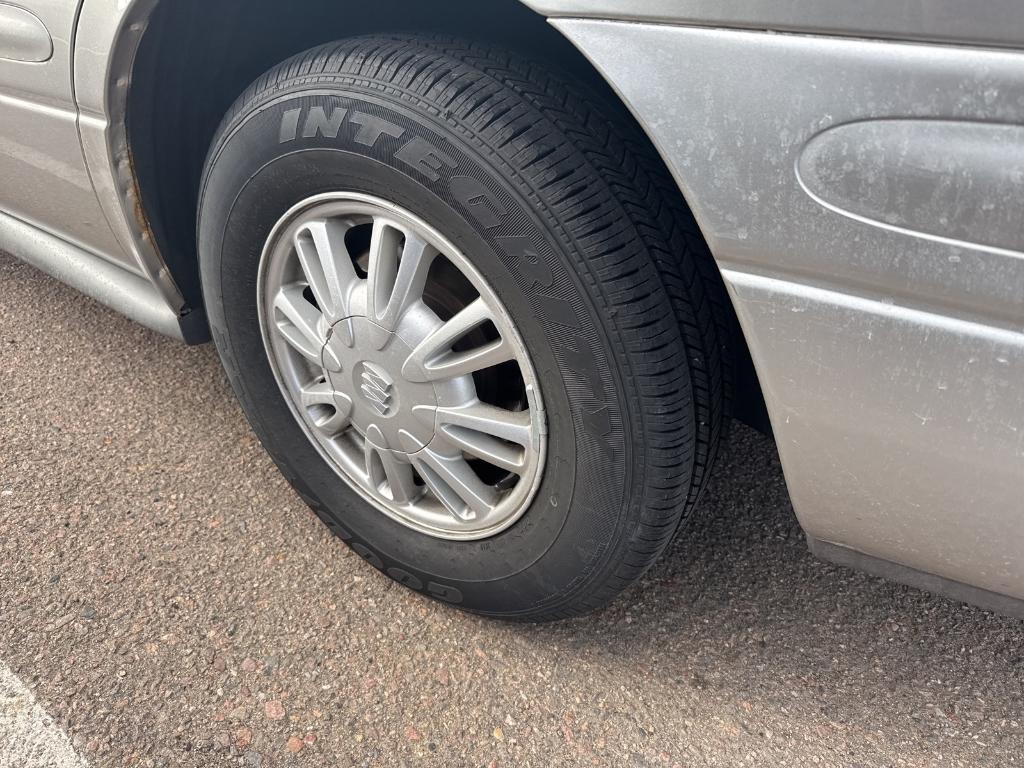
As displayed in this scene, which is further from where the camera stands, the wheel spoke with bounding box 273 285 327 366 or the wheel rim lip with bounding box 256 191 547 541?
the wheel spoke with bounding box 273 285 327 366

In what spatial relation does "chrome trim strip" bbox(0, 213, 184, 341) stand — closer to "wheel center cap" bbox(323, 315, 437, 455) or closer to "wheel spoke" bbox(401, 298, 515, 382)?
"wheel center cap" bbox(323, 315, 437, 455)

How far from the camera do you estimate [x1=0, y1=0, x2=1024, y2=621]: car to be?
0.89 metres

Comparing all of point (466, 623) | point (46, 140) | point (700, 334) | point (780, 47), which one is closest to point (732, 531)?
point (466, 623)

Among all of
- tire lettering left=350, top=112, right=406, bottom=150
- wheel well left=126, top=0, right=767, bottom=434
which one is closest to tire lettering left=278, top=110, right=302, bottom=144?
tire lettering left=350, top=112, right=406, bottom=150

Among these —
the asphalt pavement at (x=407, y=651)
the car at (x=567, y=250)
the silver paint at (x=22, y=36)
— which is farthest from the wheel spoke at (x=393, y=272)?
the silver paint at (x=22, y=36)

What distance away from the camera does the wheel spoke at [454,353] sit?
4.29 feet

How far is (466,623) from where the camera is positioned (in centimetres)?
163

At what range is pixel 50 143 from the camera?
1686mm

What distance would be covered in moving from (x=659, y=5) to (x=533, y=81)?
0.29 m

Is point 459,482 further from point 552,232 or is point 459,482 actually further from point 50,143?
point 50,143

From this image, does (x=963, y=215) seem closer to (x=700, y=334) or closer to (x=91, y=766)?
(x=700, y=334)

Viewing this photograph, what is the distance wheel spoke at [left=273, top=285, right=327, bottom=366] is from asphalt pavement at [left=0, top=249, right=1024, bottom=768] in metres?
0.46

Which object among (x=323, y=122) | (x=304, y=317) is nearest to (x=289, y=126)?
(x=323, y=122)

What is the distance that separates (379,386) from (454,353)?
0.53 ft
